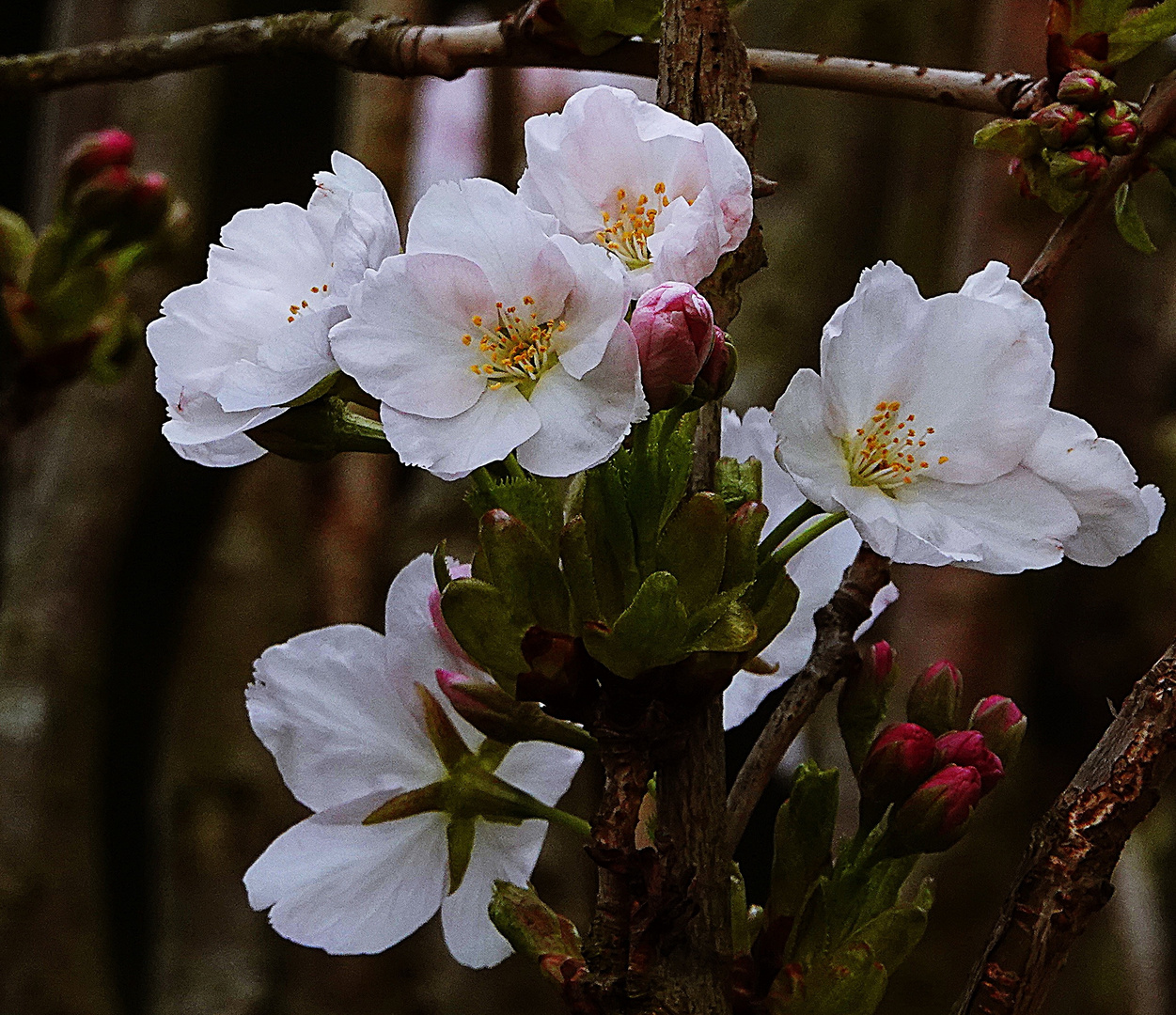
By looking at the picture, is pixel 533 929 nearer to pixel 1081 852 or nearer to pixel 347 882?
pixel 347 882

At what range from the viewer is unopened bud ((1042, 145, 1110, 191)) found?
486 millimetres

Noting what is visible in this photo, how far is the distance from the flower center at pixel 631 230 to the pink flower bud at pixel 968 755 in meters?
0.20

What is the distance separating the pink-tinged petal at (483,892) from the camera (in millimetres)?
520

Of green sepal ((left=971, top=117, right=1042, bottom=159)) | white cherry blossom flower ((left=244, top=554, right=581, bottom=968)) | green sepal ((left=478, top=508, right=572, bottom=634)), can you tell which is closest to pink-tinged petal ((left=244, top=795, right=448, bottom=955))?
white cherry blossom flower ((left=244, top=554, right=581, bottom=968))

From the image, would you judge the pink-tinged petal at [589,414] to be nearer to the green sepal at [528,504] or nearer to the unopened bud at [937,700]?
the green sepal at [528,504]

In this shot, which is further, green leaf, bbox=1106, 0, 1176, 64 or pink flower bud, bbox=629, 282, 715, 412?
green leaf, bbox=1106, 0, 1176, 64

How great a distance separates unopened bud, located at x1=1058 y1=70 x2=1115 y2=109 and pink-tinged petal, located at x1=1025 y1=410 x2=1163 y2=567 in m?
0.13

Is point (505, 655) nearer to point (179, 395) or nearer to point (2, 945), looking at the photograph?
point (179, 395)

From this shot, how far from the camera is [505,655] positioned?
0.44 meters

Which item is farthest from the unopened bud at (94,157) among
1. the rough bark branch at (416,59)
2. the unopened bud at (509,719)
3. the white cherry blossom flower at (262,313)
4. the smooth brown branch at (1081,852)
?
the smooth brown branch at (1081,852)

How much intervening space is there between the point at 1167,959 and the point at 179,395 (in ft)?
5.30

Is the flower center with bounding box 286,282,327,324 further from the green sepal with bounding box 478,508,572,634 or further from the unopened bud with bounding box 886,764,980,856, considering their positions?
the unopened bud with bounding box 886,764,980,856

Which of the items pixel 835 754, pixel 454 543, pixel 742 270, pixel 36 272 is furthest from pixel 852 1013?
pixel 454 543

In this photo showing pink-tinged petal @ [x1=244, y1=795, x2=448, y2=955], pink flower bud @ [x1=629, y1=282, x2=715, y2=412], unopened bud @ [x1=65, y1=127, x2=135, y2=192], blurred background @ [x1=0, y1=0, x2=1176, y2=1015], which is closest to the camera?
pink flower bud @ [x1=629, y1=282, x2=715, y2=412]
